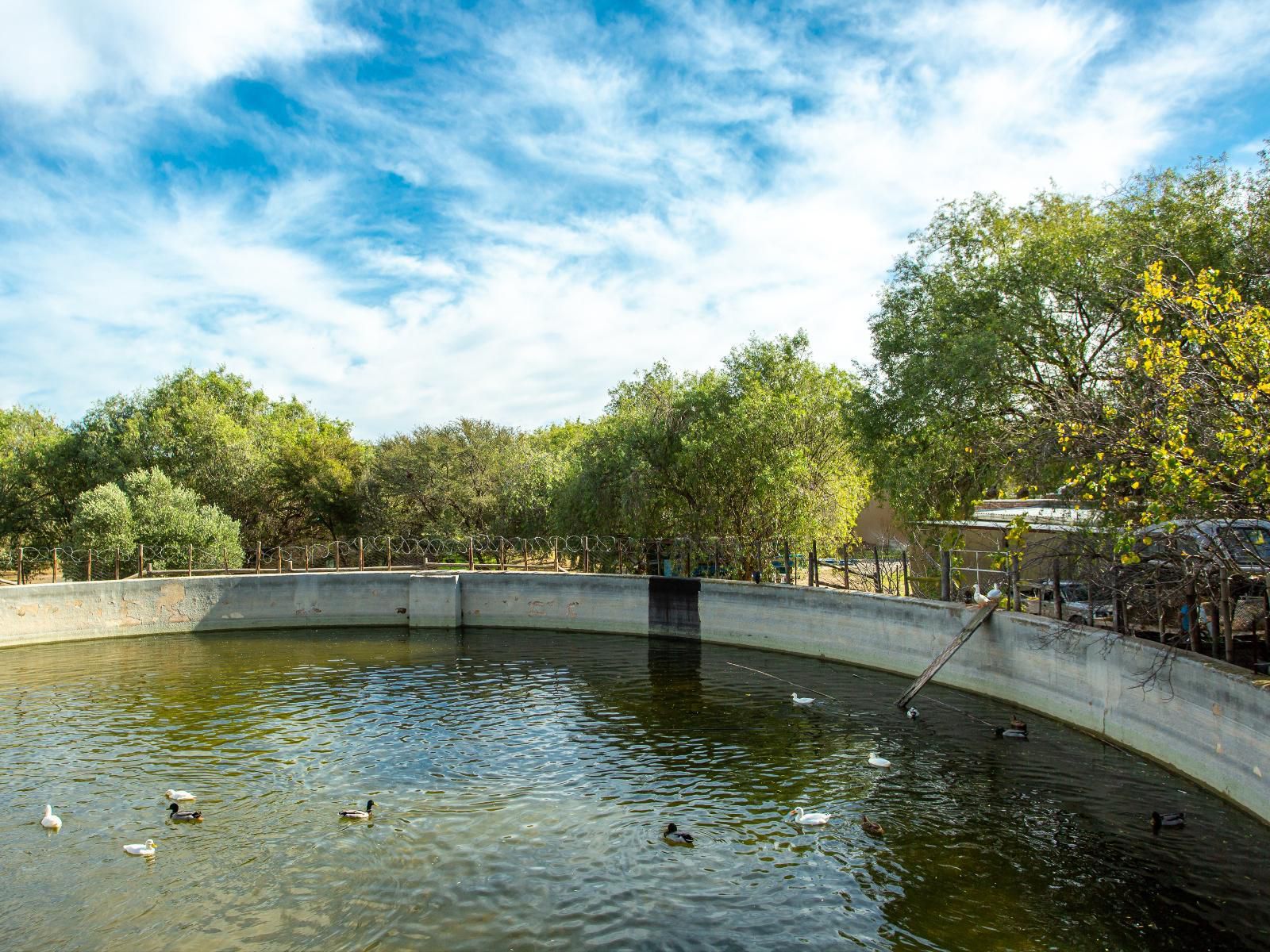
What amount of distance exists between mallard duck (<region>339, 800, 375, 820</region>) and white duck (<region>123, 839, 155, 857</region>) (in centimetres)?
290

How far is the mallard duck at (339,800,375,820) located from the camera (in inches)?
581

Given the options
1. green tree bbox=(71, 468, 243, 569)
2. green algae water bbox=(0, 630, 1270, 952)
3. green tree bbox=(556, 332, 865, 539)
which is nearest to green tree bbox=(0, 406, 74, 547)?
green tree bbox=(71, 468, 243, 569)

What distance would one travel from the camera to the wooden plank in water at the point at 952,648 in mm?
21797

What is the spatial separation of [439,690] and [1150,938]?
61.7ft

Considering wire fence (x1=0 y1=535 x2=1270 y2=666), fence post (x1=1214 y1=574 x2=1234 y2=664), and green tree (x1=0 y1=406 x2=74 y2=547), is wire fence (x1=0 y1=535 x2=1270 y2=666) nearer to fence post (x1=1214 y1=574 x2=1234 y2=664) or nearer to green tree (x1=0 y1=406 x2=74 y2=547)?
fence post (x1=1214 y1=574 x2=1234 y2=664)

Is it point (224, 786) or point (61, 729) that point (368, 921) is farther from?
point (61, 729)

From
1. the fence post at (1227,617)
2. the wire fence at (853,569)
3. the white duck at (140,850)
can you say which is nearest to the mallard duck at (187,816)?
the white duck at (140,850)

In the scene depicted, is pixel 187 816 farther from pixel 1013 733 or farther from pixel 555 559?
pixel 555 559

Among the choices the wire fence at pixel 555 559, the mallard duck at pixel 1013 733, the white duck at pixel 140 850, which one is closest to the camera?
the white duck at pixel 140 850

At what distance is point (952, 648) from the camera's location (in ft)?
72.3

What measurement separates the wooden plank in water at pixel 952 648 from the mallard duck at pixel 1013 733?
2539mm

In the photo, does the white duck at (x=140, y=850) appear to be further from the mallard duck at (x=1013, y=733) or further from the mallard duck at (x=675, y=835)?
the mallard duck at (x=1013, y=733)

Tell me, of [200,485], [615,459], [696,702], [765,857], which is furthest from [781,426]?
[200,485]

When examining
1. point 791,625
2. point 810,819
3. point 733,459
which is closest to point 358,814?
point 810,819
